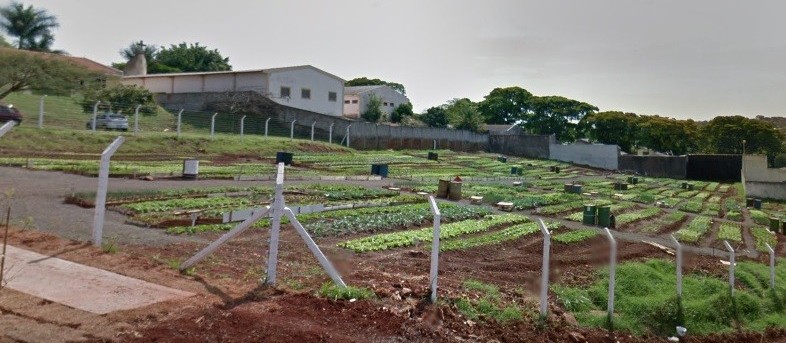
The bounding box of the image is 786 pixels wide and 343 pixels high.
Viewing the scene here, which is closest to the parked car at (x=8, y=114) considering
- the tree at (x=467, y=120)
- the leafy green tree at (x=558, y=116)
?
the tree at (x=467, y=120)

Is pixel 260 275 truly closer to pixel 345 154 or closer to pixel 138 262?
pixel 138 262

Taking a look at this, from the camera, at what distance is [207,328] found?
6.53 m

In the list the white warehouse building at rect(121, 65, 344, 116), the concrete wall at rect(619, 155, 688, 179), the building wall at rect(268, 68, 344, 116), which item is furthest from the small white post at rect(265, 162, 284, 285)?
the concrete wall at rect(619, 155, 688, 179)

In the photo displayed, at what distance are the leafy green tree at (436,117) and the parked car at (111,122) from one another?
51.1 meters

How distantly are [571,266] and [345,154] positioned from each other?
111 feet

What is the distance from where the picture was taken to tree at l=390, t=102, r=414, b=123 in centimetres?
7836

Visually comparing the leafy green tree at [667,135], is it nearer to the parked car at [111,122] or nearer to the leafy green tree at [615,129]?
the leafy green tree at [615,129]

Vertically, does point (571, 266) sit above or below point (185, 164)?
below

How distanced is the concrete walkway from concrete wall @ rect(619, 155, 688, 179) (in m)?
74.0

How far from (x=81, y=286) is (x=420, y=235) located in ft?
31.4

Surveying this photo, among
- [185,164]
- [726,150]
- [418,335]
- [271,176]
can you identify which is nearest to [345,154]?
[271,176]

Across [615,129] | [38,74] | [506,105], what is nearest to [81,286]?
[38,74]

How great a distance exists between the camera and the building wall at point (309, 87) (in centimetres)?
5588

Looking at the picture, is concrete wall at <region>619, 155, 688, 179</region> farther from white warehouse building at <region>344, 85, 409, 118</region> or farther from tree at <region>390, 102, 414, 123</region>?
white warehouse building at <region>344, 85, 409, 118</region>
